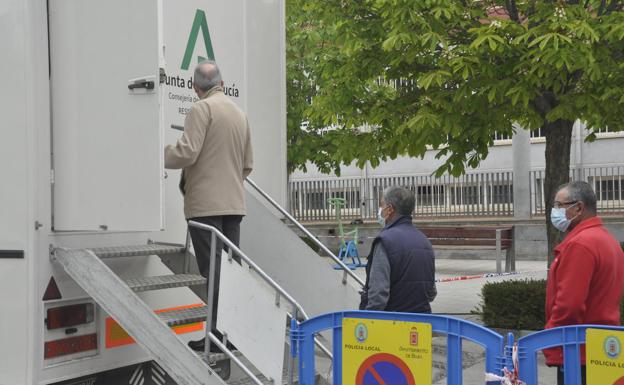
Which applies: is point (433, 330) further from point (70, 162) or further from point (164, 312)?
point (70, 162)

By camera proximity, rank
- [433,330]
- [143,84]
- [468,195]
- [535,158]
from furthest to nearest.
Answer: [535,158]
[468,195]
[143,84]
[433,330]

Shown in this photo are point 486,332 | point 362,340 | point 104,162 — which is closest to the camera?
point 486,332

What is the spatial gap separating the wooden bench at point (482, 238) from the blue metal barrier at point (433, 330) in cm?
1493

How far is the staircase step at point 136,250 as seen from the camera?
4.85m

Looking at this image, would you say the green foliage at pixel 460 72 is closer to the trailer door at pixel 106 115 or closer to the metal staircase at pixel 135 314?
the trailer door at pixel 106 115

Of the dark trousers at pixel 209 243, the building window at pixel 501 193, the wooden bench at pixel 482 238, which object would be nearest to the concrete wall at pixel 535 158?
the building window at pixel 501 193

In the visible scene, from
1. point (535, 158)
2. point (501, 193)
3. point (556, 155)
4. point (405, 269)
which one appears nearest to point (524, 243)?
point (501, 193)

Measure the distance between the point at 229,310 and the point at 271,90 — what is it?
222 cm

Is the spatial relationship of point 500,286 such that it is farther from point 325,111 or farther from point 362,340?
point 362,340

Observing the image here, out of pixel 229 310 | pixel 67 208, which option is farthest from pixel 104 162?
pixel 229 310

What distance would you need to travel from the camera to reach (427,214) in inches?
1017

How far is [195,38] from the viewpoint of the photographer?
560cm

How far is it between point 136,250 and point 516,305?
5634mm

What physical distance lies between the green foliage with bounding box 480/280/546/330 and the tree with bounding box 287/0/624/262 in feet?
2.84
